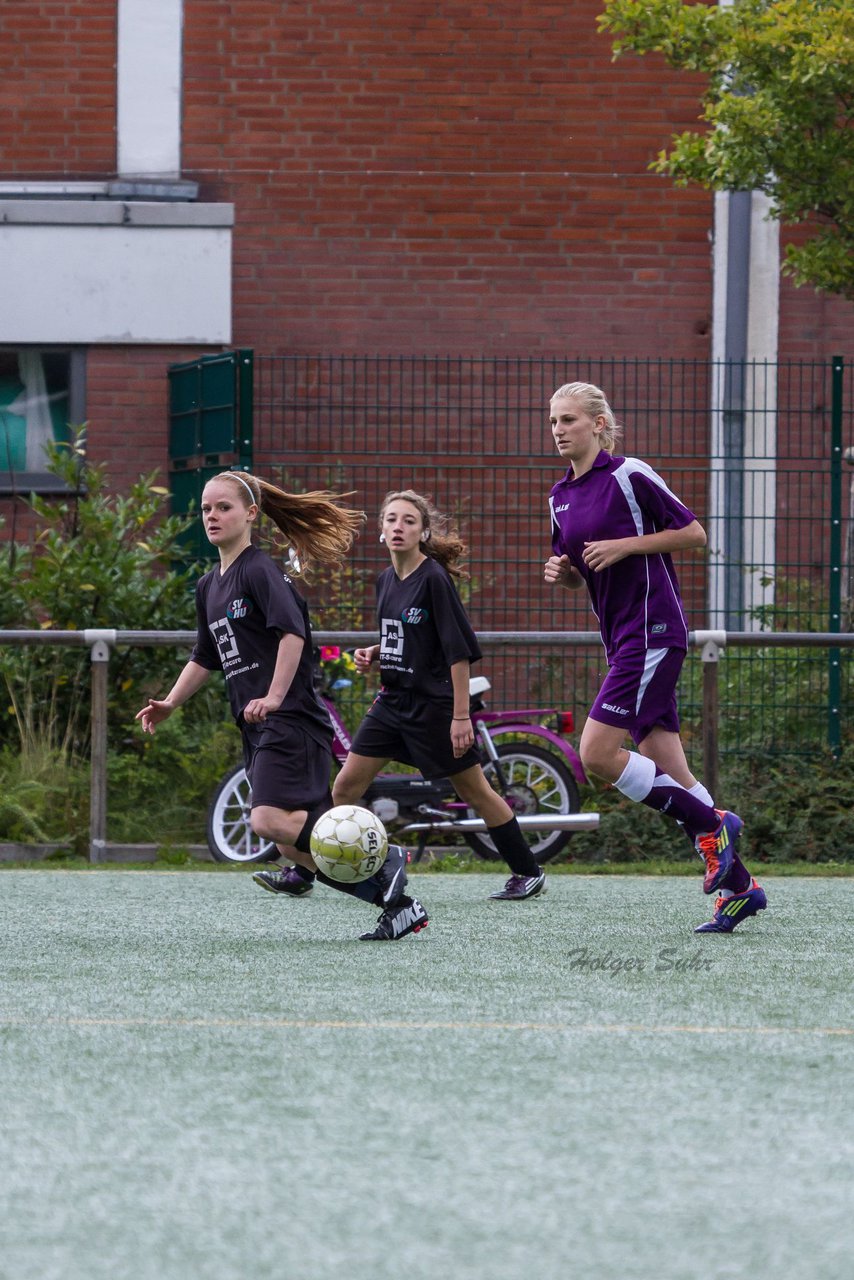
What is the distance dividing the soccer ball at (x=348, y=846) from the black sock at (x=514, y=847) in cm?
163

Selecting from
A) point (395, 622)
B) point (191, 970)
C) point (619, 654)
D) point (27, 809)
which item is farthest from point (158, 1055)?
point (27, 809)

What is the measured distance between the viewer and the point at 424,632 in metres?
7.09

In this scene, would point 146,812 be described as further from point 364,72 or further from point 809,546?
point 364,72

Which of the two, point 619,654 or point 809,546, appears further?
point 809,546

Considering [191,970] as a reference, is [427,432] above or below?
above

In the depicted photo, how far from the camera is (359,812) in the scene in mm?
Answer: 5883

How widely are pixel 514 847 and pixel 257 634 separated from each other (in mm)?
1654

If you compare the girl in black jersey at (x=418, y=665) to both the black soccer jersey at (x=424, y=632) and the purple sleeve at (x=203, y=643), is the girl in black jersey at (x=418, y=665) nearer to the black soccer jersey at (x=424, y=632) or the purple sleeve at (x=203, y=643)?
the black soccer jersey at (x=424, y=632)

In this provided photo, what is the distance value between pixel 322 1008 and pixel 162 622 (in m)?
6.01

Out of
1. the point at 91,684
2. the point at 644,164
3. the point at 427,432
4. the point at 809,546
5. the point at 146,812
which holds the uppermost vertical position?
the point at 644,164

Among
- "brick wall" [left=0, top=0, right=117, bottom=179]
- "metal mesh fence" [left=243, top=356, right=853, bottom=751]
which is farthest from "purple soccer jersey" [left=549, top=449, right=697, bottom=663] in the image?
"brick wall" [left=0, top=0, right=117, bottom=179]

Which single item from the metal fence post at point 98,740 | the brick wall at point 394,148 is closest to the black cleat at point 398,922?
the metal fence post at point 98,740
